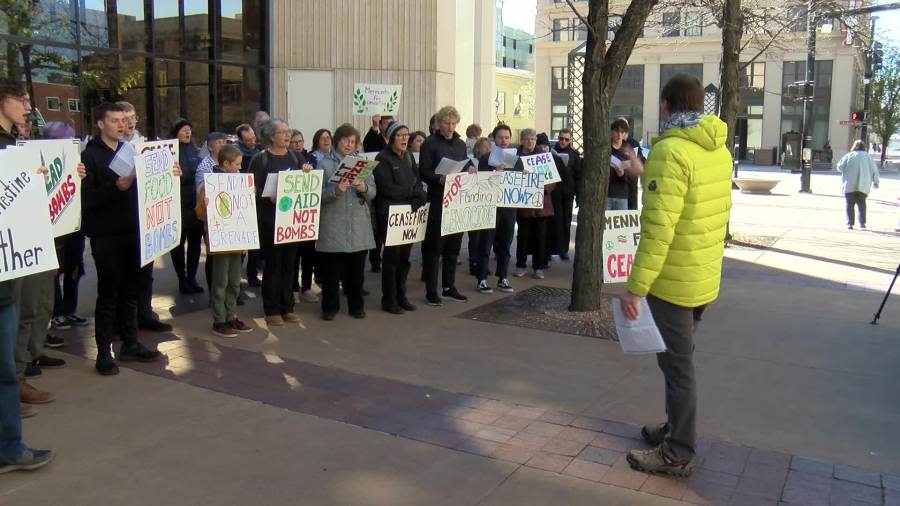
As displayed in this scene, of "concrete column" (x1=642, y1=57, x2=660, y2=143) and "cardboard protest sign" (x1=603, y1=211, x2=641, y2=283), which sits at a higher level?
"concrete column" (x1=642, y1=57, x2=660, y2=143)

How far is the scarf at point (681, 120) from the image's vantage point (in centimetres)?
445

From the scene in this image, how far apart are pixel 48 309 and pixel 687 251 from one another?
4.35 m

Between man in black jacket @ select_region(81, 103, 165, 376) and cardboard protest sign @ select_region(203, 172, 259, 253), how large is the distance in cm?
98

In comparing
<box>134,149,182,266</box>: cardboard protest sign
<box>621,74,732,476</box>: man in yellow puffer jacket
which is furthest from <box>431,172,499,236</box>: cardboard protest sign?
<box>621,74,732,476</box>: man in yellow puffer jacket

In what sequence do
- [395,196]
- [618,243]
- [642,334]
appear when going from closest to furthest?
[642,334] < [618,243] < [395,196]

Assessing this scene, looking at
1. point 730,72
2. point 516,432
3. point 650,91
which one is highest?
point 650,91

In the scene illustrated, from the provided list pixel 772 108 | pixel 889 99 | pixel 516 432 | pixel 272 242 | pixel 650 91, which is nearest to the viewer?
pixel 516 432

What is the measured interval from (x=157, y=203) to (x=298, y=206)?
1.65 m

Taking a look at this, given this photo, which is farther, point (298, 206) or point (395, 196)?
point (395, 196)

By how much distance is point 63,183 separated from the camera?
18.8 feet

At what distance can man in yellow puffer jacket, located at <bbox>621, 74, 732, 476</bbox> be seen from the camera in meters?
4.37

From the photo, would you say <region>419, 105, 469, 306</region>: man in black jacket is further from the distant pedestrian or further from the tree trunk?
the distant pedestrian

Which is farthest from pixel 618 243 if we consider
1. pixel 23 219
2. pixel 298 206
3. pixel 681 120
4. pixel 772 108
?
pixel 772 108

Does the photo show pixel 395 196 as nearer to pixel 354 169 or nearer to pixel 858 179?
pixel 354 169
